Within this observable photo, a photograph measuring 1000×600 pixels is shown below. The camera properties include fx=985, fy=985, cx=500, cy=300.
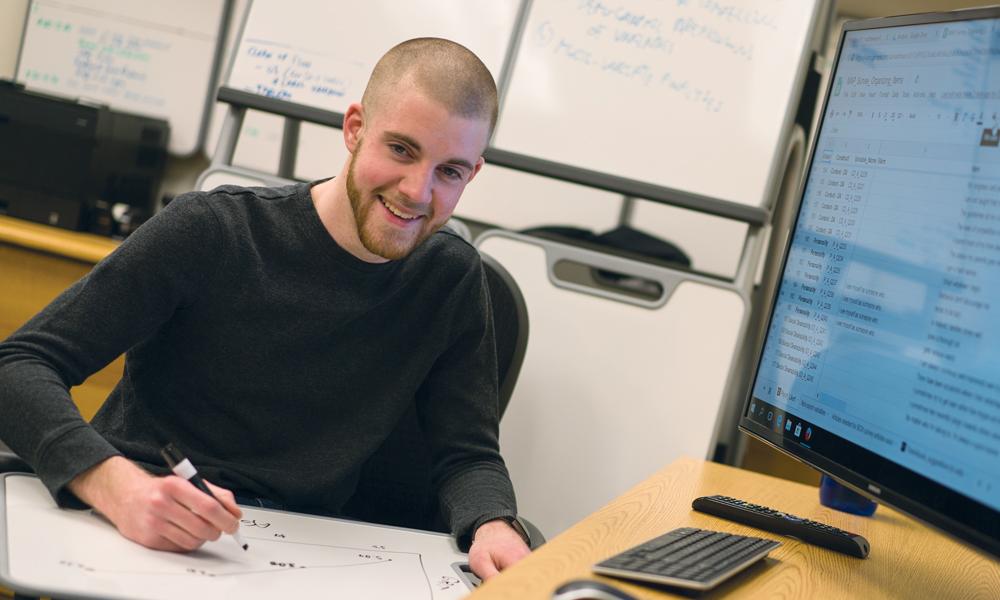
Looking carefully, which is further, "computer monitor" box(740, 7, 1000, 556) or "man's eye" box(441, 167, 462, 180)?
"man's eye" box(441, 167, 462, 180)

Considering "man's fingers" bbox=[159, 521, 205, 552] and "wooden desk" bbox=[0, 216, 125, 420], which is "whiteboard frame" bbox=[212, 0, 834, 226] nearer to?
"wooden desk" bbox=[0, 216, 125, 420]

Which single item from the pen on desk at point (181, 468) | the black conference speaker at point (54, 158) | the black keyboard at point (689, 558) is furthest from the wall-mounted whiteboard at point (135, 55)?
the black keyboard at point (689, 558)

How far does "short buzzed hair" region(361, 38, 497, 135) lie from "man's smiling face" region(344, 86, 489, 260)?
12mm

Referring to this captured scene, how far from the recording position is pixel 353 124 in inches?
49.6

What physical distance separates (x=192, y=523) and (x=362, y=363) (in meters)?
0.40

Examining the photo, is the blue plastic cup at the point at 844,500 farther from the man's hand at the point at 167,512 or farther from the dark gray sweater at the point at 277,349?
the man's hand at the point at 167,512

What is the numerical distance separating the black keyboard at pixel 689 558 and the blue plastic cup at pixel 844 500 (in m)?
0.39

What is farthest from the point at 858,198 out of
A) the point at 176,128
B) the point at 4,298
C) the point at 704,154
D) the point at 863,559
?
the point at 176,128

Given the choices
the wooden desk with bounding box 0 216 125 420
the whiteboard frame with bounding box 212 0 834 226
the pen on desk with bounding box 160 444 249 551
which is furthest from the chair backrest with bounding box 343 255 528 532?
the wooden desk with bounding box 0 216 125 420

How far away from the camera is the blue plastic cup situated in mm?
1254

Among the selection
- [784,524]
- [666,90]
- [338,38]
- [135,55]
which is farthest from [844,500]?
[135,55]

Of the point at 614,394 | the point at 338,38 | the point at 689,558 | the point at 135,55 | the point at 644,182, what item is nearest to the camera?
the point at 689,558

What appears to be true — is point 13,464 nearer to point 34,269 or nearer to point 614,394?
point 614,394

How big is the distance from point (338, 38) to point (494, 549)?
1412 millimetres
